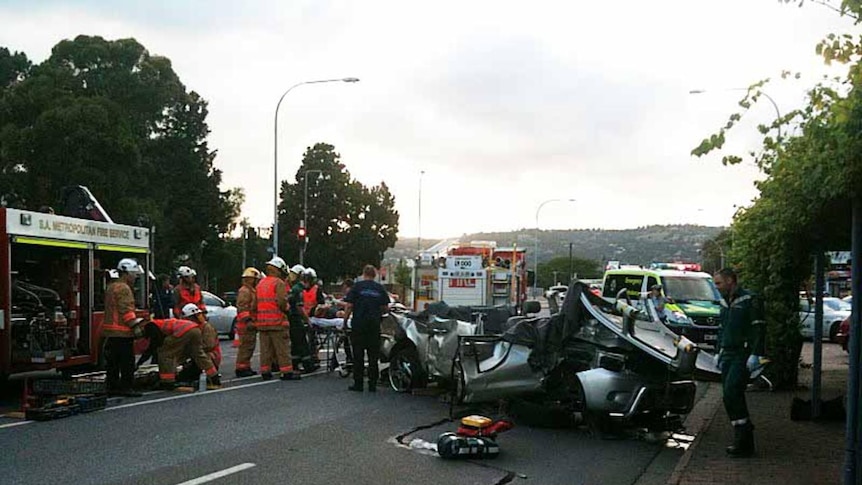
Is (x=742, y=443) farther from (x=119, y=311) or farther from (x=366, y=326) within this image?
(x=119, y=311)

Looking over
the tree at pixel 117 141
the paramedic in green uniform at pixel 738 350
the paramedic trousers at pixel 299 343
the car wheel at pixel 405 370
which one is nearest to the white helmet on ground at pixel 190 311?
the paramedic trousers at pixel 299 343

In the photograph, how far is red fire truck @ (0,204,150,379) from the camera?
11242mm

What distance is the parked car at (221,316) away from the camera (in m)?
25.1

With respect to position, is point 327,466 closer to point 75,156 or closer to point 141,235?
point 141,235

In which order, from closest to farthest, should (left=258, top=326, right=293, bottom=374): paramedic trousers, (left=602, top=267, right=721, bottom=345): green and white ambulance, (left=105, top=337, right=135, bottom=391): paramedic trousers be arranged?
(left=105, top=337, right=135, bottom=391): paramedic trousers → (left=258, top=326, right=293, bottom=374): paramedic trousers → (left=602, top=267, right=721, bottom=345): green and white ambulance

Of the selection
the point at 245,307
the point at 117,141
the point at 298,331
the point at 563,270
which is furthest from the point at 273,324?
the point at 563,270

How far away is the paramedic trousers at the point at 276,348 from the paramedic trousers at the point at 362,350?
5.18 feet

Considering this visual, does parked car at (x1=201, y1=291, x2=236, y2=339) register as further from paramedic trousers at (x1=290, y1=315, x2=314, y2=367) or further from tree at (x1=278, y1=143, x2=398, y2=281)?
tree at (x1=278, y1=143, x2=398, y2=281)

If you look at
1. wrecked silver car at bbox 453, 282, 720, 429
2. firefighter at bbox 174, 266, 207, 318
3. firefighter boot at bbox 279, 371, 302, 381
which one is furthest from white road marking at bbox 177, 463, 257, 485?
firefighter at bbox 174, 266, 207, 318

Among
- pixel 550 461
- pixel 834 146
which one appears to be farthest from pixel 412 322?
pixel 834 146

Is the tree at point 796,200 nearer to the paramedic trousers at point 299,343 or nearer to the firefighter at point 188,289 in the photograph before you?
the paramedic trousers at point 299,343

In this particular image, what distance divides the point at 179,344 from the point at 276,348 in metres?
1.90

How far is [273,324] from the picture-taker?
45.3ft

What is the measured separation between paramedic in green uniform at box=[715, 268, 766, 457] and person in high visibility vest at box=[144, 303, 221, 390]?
725cm
